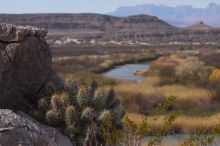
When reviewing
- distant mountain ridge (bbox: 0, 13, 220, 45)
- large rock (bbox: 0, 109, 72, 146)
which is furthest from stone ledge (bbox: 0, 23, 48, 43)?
distant mountain ridge (bbox: 0, 13, 220, 45)

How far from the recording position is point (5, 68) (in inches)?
417

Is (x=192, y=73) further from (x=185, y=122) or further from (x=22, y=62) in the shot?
(x=22, y=62)

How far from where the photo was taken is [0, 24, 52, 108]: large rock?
10664 mm

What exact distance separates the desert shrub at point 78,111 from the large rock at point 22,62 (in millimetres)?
565

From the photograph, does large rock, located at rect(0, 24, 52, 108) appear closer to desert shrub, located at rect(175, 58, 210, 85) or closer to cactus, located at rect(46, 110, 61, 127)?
cactus, located at rect(46, 110, 61, 127)

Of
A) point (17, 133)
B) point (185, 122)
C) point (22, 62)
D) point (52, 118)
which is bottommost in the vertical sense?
point (185, 122)

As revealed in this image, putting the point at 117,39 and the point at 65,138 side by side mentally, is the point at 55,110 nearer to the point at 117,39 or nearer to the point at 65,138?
the point at 65,138

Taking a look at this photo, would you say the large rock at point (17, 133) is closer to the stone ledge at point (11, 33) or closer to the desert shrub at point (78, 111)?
the desert shrub at point (78, 111)

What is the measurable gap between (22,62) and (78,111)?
1462 mm

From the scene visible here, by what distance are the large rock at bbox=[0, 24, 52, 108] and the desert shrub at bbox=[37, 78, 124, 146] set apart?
56 cm

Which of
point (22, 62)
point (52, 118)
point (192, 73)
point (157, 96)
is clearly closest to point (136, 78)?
point (192, 73)

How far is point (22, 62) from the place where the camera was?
11039 millimetres

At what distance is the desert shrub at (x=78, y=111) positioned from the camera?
34.7ft

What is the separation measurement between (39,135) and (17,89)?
400 centimetres
